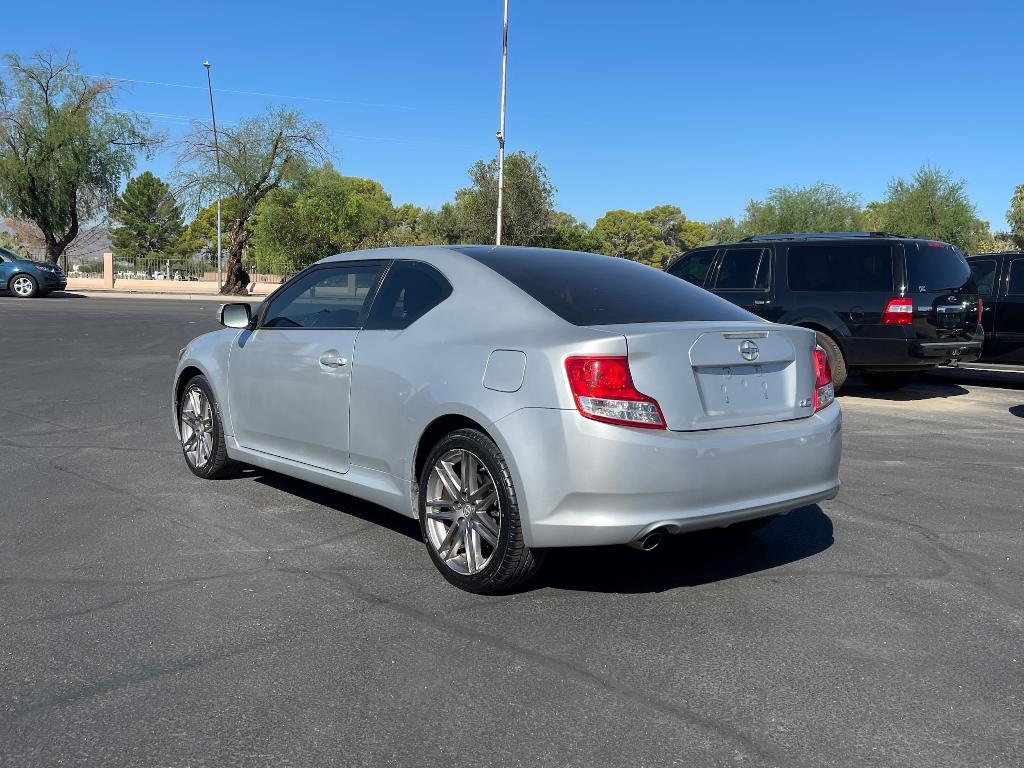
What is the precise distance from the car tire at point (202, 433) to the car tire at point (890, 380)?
929 cm

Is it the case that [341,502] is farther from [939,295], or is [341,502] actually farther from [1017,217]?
[1017,217]

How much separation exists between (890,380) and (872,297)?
2275mm

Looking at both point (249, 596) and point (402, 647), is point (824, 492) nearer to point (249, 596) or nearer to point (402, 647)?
point (402, 647)

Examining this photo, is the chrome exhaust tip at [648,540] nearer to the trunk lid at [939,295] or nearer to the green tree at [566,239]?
the trunk lid at [939,295]

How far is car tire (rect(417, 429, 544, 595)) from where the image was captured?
4016 mm

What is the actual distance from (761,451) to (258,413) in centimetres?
304

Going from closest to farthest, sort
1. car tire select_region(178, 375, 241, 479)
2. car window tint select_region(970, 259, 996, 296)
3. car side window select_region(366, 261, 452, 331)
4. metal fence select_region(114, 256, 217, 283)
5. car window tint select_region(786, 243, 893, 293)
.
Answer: car side window select_region(366, 261, 452, 331), car tire select_region(178, 375, 241, 479), car window tint select_region(786, 243, 893, 293), car window tint select_region(970, 259, 996, 296), metal fence select_region(114, 256, 217, 283)

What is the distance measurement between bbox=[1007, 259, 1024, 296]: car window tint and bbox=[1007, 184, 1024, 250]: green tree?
71.0 meters

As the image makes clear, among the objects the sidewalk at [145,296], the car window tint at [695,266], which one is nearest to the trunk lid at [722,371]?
the car window tint at [695,266]

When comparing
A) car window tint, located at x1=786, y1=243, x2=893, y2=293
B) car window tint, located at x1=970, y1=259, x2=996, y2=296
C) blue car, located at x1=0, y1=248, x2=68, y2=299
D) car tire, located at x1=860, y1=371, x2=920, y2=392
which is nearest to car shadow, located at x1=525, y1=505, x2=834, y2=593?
car window tint, located at x1=786, y1=243, x2=893, y2=293

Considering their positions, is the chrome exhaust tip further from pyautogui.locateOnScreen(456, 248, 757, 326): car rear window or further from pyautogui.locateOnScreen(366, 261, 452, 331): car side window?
pyautogui.locateOnScreen(366, 261, 452, 331): car side window

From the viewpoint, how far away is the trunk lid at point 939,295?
1085 centimetres

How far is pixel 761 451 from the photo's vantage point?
4.11 meters

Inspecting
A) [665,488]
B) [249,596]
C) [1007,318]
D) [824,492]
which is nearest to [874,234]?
[1007,318]
